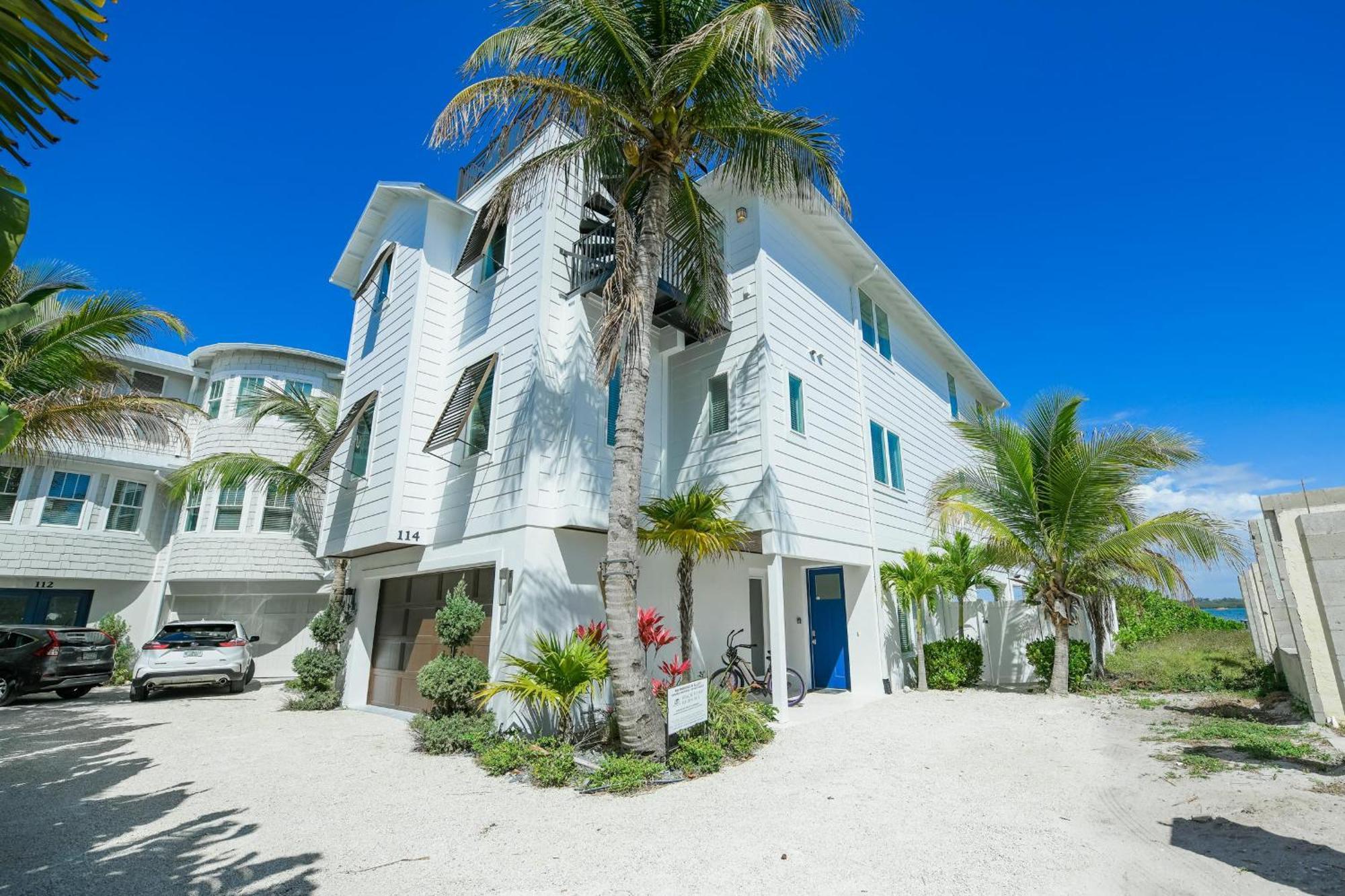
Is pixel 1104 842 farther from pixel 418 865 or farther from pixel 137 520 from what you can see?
pixel 137 520

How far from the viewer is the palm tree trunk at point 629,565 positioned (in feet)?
23.2

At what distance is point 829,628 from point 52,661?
15.6m

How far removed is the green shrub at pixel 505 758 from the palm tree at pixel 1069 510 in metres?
9.37

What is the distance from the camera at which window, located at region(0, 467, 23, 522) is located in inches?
664

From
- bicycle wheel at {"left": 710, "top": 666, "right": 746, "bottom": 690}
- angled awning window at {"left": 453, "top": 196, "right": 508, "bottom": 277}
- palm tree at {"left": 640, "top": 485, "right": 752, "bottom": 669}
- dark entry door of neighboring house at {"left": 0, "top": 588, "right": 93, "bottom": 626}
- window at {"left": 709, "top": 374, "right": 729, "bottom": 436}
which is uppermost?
angled awning window at {"left": 453, "top": 196, "right": 508, "bottom": 277}

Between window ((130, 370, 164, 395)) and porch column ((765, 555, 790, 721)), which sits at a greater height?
window ((130, 370, 164, 395))

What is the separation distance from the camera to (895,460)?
14.9 m

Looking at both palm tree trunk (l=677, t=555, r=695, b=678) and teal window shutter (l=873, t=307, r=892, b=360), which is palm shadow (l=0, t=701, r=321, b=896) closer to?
palm tree trunk (l=677, t=555, r=695, b=678)

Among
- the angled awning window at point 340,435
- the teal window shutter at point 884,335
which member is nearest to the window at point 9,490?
the angled awning window at point 340,435

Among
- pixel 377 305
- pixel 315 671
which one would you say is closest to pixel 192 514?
pixel 315 671

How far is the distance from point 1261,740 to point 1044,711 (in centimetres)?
316

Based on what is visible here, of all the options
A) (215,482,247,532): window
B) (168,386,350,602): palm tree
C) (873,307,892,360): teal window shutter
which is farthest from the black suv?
(873,307,892,360): teal window shutter

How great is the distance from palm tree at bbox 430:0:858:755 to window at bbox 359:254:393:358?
5.51 meters

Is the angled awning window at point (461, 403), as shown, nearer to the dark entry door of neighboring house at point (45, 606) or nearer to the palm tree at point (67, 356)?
the palm tree at point (67, 356)
